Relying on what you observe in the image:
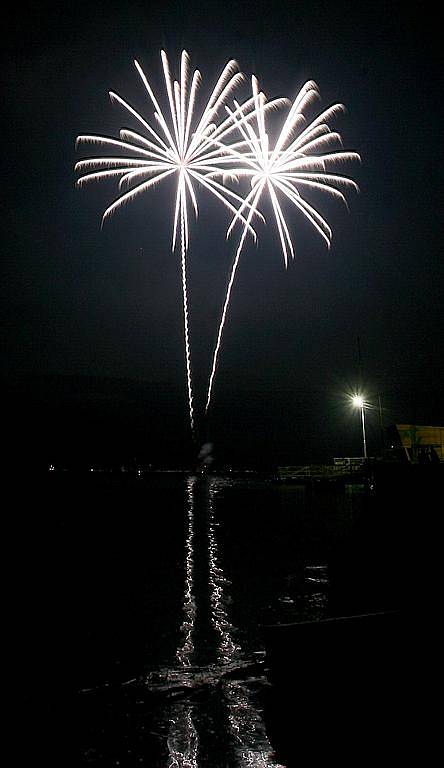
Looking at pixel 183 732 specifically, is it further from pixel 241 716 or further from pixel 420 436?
pixel 420 436

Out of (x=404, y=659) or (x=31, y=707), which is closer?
(x=404, y=659)

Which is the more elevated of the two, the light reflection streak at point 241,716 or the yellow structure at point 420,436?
the yellow structure at point 420,436

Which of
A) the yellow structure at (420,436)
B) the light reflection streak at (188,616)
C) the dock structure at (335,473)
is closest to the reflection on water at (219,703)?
the light reflection streak at (188,616)

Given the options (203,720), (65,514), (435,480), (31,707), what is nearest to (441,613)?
(203,720)

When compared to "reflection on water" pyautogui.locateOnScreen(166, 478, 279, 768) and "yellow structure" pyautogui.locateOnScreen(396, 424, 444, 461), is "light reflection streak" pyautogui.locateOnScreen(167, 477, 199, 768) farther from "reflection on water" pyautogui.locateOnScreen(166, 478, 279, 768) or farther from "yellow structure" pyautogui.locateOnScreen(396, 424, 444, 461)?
"yellow structure" pyautogui.locateOnScreen(396, 424, 444, 461)

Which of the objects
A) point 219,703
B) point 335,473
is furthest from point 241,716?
point 335,473

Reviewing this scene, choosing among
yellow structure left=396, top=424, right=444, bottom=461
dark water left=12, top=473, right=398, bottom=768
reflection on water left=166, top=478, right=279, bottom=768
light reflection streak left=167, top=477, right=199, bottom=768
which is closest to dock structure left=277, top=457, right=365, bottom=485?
yellow structure left=396, top=424, right=444, bottom=461

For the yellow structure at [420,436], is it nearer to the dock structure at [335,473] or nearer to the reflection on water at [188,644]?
the reflection on water at [188,644]

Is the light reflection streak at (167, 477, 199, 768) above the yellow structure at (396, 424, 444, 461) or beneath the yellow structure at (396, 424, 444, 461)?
beneath

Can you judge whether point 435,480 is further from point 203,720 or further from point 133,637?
point 203,720

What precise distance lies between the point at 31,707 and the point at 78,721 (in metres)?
1.61

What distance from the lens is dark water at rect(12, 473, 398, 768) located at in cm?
1012

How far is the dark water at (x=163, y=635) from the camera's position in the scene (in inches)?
399

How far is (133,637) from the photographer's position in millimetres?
17281
